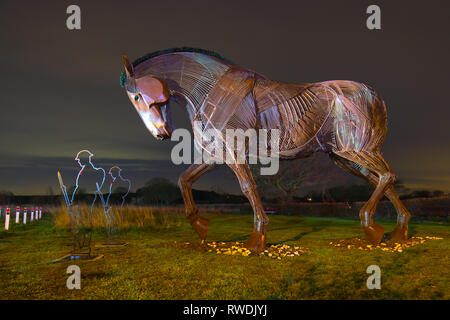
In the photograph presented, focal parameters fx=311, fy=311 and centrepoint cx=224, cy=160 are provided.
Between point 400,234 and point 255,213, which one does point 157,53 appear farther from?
point 400,234

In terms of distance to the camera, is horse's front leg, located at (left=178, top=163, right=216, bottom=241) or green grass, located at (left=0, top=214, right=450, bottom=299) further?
horse's front leg, located at (left=178, top=163, right=216, bottom=241)

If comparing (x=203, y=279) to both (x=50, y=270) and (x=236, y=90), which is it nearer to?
(x=50, y=270)

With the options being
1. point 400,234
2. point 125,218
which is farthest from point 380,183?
point 125,218

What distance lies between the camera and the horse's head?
5.29 meters

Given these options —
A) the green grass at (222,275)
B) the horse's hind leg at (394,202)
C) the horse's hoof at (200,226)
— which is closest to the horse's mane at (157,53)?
the horse's hoof at (200,226)

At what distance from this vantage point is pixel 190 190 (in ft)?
19.3

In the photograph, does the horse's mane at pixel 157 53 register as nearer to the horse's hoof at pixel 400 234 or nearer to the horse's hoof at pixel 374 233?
the horse's hoof at pixel 374 233

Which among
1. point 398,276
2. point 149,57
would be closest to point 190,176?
point 149,57

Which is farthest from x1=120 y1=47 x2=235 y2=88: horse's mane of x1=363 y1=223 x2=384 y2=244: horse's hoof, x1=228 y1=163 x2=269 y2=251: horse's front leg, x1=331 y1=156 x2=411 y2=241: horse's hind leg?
x1=363 y1=223 x2=384 y2=244: horse's hoof

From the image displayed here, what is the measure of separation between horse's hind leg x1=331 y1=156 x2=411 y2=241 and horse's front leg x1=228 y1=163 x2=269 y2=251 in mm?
2453

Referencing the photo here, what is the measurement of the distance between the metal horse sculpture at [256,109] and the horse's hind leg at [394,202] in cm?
75

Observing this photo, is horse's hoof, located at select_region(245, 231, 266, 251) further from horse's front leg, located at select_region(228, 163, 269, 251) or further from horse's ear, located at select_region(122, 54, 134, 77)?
horse's ear, located at select_region(122, 54, 134, 77)

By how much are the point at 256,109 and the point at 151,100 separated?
183cm

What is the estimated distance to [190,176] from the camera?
584 cm
